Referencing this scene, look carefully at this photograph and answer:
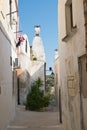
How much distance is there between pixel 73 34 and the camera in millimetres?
9188

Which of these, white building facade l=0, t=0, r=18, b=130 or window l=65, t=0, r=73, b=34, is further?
white building facade l=0, t=0, r=18, b=130

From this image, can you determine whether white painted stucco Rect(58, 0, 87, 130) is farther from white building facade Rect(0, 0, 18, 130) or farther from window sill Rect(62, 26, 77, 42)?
white building facade Rect(0, 0, 18, 130)

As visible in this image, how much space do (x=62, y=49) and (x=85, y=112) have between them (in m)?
3.79

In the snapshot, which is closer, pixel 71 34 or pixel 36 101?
pixel 71 34

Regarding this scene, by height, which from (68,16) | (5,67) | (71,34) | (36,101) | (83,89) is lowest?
(36,101)

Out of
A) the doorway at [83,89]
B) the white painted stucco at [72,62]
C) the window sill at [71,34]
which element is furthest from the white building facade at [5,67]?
the doorway at [83,89]

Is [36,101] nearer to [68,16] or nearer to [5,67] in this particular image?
[5,67]

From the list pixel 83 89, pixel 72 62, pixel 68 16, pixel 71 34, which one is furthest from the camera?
pixel 68 16

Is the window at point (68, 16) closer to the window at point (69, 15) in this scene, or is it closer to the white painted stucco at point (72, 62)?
the window at point (69, 15)

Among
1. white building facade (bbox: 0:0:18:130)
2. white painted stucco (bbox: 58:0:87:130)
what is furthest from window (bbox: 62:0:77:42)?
white building facade (bbox: 0:0:18:130)

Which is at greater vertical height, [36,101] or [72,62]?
[72,62]

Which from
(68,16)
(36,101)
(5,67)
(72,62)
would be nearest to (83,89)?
(72,62)

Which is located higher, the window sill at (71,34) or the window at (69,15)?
the window at (69,15)

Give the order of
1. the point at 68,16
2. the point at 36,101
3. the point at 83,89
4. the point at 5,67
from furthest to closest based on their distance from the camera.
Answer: the point at 36,101 → the point at 5,67 → the point at 68,16 → the point at 83,89
